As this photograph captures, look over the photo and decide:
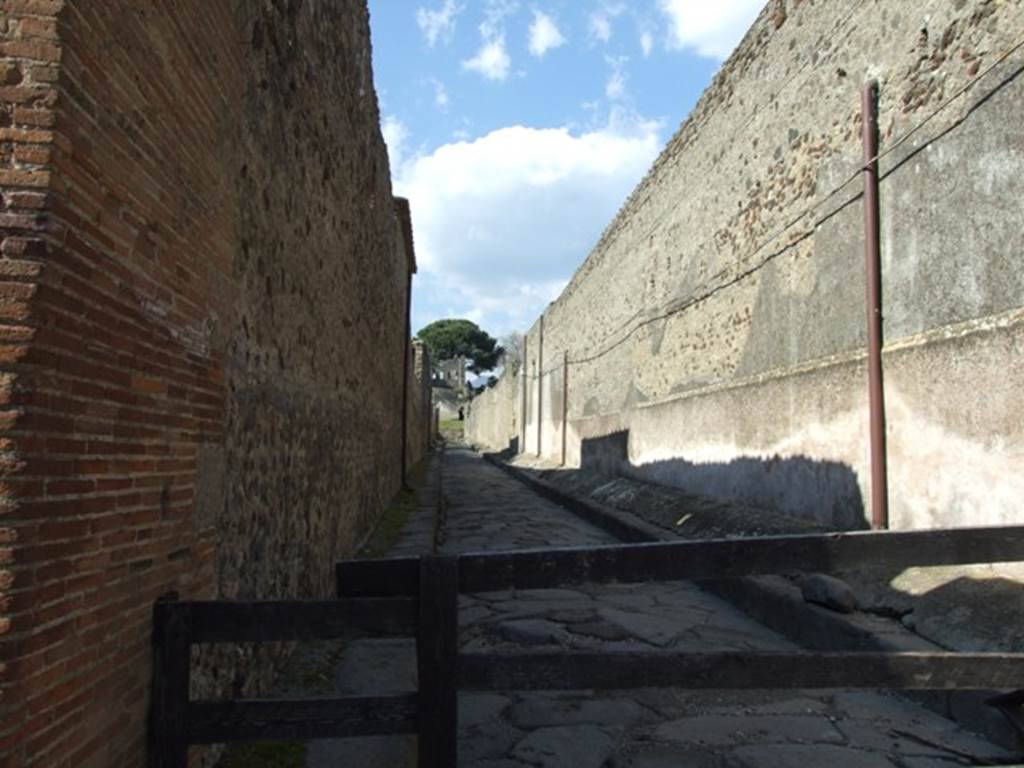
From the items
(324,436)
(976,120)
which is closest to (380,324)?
(324,436)

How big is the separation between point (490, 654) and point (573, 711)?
154 centimetres

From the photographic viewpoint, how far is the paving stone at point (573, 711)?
323 centimetres

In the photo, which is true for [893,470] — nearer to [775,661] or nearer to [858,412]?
[858,412]

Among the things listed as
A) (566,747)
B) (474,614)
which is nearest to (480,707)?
(566,747)

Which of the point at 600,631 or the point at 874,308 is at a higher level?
the point at 874,308

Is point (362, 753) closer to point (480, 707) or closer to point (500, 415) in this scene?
point (480, 707)

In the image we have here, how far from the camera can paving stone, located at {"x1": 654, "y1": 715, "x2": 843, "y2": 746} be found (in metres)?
3.02

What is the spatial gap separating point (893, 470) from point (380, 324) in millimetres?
5776

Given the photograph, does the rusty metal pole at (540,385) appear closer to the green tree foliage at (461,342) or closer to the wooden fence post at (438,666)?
the wooden fence post at (438,666)

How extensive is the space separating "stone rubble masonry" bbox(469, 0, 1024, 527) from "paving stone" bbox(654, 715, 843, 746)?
4.86ft

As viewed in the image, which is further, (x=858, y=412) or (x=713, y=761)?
(x=858, y=412)

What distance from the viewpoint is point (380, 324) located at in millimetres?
9094

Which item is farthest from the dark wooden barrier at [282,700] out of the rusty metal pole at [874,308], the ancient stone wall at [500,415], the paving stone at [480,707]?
the ancient stone wall at [500,415]

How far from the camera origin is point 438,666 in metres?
1.98
